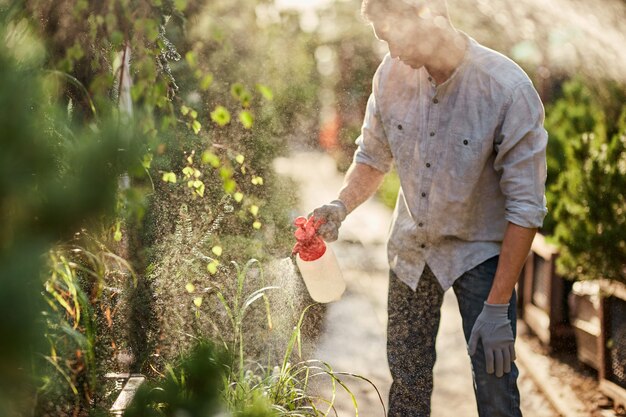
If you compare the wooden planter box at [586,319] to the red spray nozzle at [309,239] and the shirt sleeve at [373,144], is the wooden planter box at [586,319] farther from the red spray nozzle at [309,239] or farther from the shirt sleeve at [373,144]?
the red spray nozzle at [309,239]

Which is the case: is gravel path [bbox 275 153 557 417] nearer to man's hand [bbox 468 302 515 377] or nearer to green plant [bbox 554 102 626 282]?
green plant [bbox 554 102 626 282]

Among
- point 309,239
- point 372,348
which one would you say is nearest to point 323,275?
point 309,239

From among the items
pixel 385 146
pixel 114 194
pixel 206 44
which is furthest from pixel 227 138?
pixel 114 194

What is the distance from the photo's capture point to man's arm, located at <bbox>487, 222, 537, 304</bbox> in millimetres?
1975

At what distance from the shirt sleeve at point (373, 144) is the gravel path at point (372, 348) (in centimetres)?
109

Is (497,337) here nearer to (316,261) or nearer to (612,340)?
(316,261)

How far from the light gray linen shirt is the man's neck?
2 cm

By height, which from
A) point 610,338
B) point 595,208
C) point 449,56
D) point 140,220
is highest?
point 449,56

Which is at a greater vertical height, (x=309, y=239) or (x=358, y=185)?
(x=358, y=185)

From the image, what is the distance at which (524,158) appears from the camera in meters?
1.97

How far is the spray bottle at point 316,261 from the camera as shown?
232 centimetres

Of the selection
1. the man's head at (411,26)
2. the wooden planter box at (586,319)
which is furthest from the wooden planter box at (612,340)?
the man's head at (411,26)

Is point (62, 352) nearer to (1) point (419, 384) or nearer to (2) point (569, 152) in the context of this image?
(1) point (419, 384)

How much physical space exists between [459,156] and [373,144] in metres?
0.34
